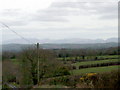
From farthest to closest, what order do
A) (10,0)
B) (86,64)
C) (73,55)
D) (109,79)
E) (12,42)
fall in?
1. (86,64)
2. (73,55)
3. (10,0)
4. (12,42)
5. (109,79)

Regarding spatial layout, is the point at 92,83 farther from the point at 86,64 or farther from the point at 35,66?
the point at 86,64

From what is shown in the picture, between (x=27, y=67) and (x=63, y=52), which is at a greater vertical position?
(x=63, y=52)

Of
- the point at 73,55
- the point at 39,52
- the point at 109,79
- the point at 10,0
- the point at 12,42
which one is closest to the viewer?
the point at 109,79

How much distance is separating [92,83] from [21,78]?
127 inches

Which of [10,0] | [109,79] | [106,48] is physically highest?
[10,0]

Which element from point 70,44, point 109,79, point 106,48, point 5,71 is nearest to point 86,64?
point 70,44

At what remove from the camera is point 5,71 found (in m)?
5.95

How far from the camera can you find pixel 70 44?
8164 millimetres

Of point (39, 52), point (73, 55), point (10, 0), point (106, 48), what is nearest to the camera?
point (10, 0)

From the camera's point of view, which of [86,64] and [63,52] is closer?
[63,52]

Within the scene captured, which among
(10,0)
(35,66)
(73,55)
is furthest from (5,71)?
(73,55)

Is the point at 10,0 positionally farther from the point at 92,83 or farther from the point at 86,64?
the point at 86,64

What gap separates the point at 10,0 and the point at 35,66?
3.09m

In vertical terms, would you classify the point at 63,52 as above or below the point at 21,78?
above
